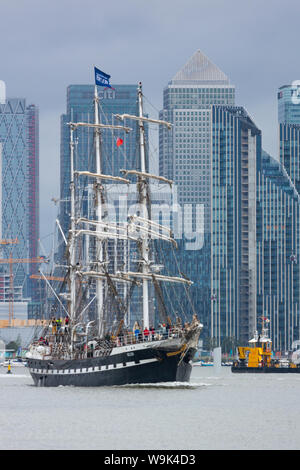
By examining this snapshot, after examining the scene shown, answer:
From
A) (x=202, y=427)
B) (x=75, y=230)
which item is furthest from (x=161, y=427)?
(x=75, y=230)

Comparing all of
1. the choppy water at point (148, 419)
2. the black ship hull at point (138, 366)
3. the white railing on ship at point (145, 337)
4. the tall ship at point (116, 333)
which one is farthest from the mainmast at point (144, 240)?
the choppy water at point (148, 419)

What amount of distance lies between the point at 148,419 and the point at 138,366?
37.8 meters

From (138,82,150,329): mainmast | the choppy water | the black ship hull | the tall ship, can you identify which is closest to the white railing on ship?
the tall ship

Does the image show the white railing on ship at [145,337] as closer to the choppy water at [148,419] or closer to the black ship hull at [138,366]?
the black ship hull at [138,366]

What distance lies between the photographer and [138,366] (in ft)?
458

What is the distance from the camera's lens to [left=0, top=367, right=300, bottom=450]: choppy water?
86625mm

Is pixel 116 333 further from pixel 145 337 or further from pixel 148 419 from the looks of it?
pixel 148 419

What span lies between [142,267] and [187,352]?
15.1 metres

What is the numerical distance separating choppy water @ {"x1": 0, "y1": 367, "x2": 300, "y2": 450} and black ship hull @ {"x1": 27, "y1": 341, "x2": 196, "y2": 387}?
53.4 inches

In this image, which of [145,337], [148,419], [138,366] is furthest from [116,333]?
[148,419]

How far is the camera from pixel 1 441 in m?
86.4

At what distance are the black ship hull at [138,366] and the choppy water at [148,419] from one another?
1.36 meters

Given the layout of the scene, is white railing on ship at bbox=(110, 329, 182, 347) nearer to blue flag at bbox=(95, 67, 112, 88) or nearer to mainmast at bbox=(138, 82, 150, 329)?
mainmast at bbox=(138, 82, 150, 329)
